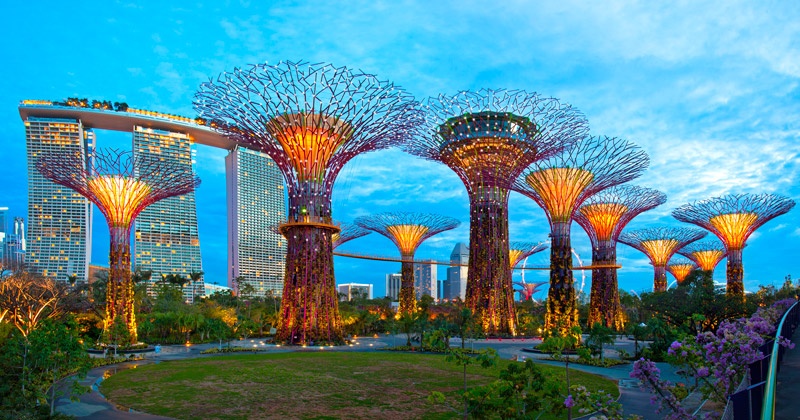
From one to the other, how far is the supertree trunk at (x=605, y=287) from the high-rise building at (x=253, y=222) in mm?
85982

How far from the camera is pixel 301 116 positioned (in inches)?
1218

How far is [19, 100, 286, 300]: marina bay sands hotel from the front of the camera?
315 feet

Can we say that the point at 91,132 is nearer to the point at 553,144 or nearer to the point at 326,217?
the point at 326,217

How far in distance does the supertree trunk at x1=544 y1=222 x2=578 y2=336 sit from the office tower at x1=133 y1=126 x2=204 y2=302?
275 feet

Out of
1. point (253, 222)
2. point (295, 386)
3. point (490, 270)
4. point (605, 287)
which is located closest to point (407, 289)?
point (490, 270)

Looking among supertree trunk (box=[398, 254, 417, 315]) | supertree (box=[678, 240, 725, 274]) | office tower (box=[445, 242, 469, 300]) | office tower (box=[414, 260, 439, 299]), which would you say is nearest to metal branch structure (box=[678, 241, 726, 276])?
supertree (box=[678, 240, 725, 274])

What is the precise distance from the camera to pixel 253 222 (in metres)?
128

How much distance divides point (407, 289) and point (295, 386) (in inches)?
1393

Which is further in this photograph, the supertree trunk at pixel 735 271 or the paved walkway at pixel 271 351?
the supertree trunk at pixel 735 271

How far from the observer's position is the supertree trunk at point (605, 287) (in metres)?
46.1

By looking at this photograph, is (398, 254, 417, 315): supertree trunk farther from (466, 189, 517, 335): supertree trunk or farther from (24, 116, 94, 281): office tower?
(24, 116, 94, 281): office tower

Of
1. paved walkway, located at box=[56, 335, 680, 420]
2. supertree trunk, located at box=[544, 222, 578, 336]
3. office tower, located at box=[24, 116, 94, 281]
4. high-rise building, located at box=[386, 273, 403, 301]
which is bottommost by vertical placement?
high-rise building, located at box=[386, 273, 403, 301]

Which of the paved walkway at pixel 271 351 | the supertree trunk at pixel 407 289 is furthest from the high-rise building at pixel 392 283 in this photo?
the paved walkway at pixel 271 351

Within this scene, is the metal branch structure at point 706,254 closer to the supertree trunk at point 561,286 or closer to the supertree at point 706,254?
the supertree at point 706,254
